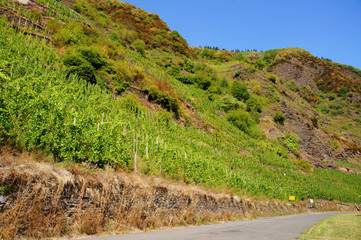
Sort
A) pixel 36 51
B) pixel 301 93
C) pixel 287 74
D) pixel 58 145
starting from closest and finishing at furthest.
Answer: pixel 58 145 < pixel 36 51 < pixel 301 93 < pixel 287 74

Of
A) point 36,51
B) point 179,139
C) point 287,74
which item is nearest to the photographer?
point 36,51

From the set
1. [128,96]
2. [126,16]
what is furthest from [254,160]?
[126,16]

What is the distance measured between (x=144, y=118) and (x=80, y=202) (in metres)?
16.3

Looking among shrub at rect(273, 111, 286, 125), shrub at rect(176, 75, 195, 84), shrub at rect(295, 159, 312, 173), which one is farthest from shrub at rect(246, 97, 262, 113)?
shrub at rect(295, 159, 312, 173)

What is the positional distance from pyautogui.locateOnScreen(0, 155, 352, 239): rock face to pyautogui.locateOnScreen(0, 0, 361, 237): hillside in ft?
0.57

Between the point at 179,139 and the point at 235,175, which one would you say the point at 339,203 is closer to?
the point at 235,175

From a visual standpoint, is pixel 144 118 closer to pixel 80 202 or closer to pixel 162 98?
pixel 162 98

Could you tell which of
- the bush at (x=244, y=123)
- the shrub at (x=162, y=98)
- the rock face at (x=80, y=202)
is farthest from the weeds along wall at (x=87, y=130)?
the bush at (x=244, y=123)

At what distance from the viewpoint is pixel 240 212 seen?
54.3ft

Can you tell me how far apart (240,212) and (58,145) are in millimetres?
13334

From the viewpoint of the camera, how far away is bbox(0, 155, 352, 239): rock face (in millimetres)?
5039

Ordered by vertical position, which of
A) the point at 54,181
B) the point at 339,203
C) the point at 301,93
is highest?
the point at 301,93

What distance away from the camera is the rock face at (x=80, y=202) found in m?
5.04

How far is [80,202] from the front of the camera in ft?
20.9
